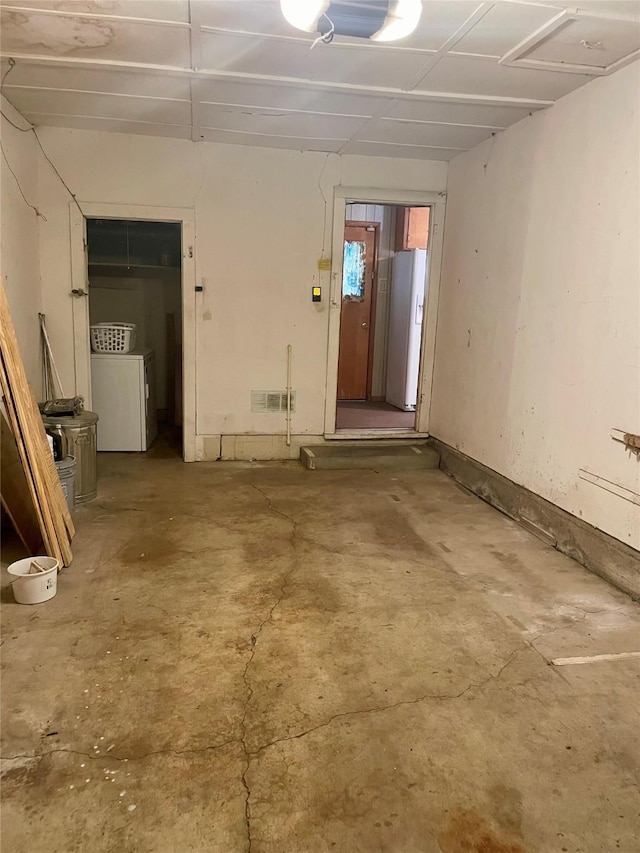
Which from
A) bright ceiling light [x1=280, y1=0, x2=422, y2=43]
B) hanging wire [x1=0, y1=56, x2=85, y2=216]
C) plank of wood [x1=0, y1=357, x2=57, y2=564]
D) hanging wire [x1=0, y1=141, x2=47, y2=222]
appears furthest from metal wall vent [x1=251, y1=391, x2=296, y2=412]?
bright ceiling light [x1=280, y1=0, x2=422, y2=43]

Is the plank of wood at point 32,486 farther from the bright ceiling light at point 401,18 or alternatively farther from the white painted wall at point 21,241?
the bright ceiling light at point 401,18

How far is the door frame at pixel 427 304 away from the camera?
5.10m

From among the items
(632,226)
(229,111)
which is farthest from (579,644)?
(229,111)

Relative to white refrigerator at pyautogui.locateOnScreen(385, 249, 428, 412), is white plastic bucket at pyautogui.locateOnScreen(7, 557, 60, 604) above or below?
below

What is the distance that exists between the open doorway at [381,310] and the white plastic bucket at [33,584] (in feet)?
14.3

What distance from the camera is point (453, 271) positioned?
16.6 feet

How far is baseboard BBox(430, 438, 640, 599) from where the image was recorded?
300 cm

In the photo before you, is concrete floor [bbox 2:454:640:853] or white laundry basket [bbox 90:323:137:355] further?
white laundry basket [bbox 90:323:137:355]

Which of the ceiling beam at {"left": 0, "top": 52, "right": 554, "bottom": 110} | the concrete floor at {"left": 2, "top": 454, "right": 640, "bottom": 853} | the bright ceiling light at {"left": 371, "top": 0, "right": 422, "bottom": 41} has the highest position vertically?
the ceiling beam at {"left": 0, "top": 52, "right": 554, "bottom": 110}

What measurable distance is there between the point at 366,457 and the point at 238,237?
89.4 inches

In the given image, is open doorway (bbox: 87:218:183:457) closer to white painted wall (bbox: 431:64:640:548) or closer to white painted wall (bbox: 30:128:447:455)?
white painted wall (bbox: 30:128:447:455)

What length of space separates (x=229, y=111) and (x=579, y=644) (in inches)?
155

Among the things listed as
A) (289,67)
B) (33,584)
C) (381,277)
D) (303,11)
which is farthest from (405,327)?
(33,584)

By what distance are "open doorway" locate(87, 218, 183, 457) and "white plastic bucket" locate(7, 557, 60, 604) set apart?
8.73 feet
